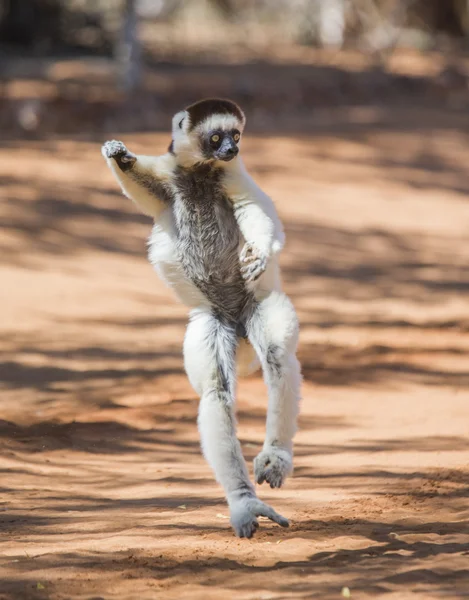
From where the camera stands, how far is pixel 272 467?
4.46 metres

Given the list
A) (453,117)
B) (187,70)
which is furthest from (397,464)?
(187,70)

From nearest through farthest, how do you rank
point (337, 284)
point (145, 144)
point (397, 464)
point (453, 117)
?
point (397, 464) < point (337, 284) < point (145, 144) < point (453, 117)

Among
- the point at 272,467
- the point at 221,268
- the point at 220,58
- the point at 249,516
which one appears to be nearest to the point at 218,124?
the point at 221,268

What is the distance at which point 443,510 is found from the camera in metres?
5.11

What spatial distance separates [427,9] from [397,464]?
28098 mm

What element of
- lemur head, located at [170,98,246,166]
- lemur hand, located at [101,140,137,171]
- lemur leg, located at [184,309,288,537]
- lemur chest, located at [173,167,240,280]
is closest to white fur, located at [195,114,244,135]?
lemur head, located at [170,98,246,166]

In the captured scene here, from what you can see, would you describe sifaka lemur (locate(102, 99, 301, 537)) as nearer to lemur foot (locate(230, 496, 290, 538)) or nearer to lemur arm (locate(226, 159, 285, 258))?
lemur arm (locate(226, 159, 285, 258))

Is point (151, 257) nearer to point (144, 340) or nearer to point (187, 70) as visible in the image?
point (144, 340)

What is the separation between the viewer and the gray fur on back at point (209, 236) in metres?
4.97

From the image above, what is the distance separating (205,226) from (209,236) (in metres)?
0.05

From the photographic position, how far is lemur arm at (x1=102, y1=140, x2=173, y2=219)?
4840 millimetres

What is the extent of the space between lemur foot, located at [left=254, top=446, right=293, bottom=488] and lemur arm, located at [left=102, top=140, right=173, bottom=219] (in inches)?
54.0

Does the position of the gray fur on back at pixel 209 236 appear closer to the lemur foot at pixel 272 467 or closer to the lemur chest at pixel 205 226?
the lemur chest at pixel 205 226

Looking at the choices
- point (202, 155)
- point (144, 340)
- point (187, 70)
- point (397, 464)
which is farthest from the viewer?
point (187, 70)
